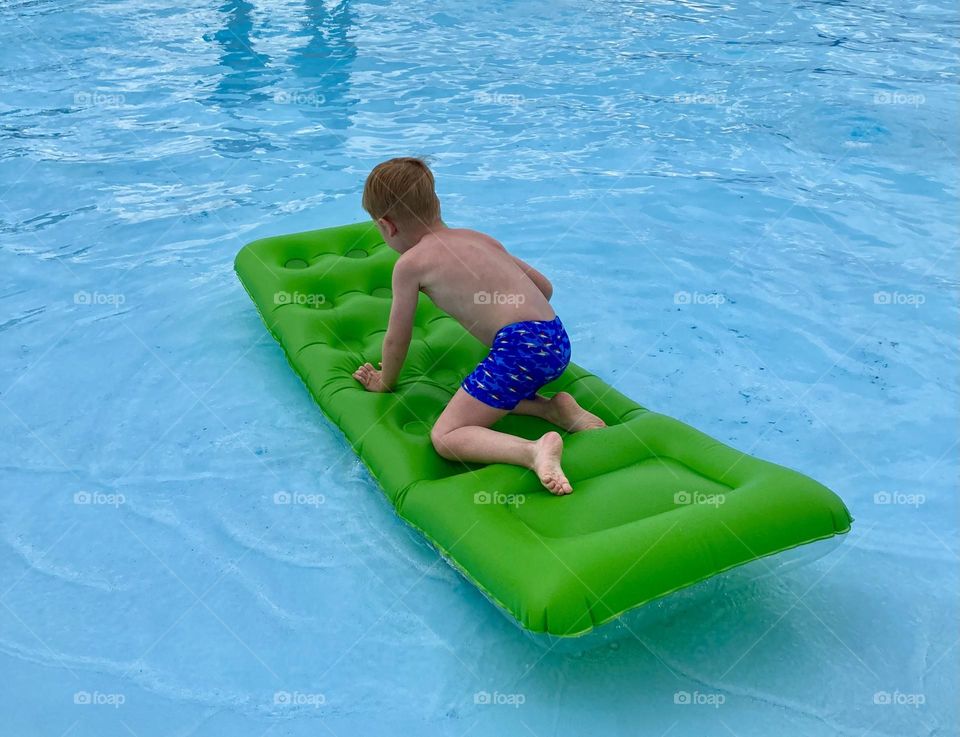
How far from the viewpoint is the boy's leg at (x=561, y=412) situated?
3.20 meters

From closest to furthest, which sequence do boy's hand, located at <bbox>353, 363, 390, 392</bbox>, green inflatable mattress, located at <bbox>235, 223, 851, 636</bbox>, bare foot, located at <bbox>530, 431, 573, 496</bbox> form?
green inflatable mattress, located at <bbox>235, 223, 851, 636</bbox>
bare foot, located at <bbox>530, 431, 573, 496</bbox>
boy's hand, located at <bbox>353, 363, 390, 392</bbox>

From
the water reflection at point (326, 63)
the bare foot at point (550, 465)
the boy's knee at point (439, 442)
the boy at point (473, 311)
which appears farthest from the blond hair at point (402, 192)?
the water reflection at point (326, 63)

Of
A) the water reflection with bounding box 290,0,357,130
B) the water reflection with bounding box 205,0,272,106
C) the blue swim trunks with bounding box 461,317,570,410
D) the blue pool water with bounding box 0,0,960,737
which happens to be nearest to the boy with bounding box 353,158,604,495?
the blue swim trunks with bounding box 461,317,570,410

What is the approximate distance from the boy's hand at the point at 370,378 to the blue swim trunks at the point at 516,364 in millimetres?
445

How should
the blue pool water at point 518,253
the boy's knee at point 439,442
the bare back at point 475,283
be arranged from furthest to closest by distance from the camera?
the bare back at point 475,283
the boy's knee at point 439,442
the blue pool water at point 518,253

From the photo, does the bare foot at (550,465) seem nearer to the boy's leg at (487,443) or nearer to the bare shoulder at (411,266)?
the boy's leg at (487,443)

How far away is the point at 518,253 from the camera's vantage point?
4941mm

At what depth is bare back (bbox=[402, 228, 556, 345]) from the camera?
3.17 meters

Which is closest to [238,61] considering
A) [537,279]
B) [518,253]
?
[518,253]

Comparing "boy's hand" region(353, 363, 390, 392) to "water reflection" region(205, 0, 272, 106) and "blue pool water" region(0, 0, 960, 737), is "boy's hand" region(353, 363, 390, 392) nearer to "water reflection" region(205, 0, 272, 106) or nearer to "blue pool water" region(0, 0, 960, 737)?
"blue pool water" region(0, 0, 960, 737)

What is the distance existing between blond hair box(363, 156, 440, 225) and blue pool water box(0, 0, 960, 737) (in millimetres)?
957

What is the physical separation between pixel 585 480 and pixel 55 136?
522cm

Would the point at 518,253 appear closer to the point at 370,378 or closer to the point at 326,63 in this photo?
the point at 370,378

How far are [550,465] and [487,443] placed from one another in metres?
0.25
